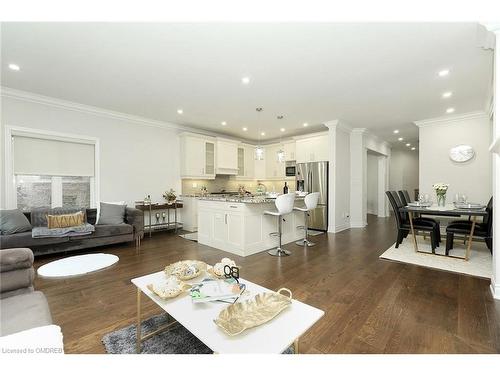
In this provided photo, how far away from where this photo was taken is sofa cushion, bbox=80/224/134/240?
383 cm

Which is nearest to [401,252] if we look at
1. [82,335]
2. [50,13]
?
[82,335]

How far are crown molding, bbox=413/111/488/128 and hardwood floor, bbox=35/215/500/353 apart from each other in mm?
3700

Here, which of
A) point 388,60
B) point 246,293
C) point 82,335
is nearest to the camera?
point 246,293

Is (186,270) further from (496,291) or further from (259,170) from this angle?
(259,170)

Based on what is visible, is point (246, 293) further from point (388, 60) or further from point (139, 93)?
point (139, 93)

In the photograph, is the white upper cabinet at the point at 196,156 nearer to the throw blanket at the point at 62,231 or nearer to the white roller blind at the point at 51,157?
the white roller blind at the point at 51,157

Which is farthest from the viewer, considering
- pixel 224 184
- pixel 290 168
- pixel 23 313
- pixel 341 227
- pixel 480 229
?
pixel 224 184

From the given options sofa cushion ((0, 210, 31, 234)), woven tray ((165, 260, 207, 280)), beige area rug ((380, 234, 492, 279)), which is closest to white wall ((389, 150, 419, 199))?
beige area rug ((380, 234, 492, 279))

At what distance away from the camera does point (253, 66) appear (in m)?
2.93

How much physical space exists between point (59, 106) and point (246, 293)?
Result: 4.96m

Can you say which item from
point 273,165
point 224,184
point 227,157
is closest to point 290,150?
point 273,165

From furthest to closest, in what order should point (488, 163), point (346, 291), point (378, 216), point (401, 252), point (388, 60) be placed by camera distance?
1. point (378, 216)
2. point (488, 163)
3. point (401, 252)
4. point (388, 60)
5. point (346, 291)

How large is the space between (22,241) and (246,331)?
3912 mm
